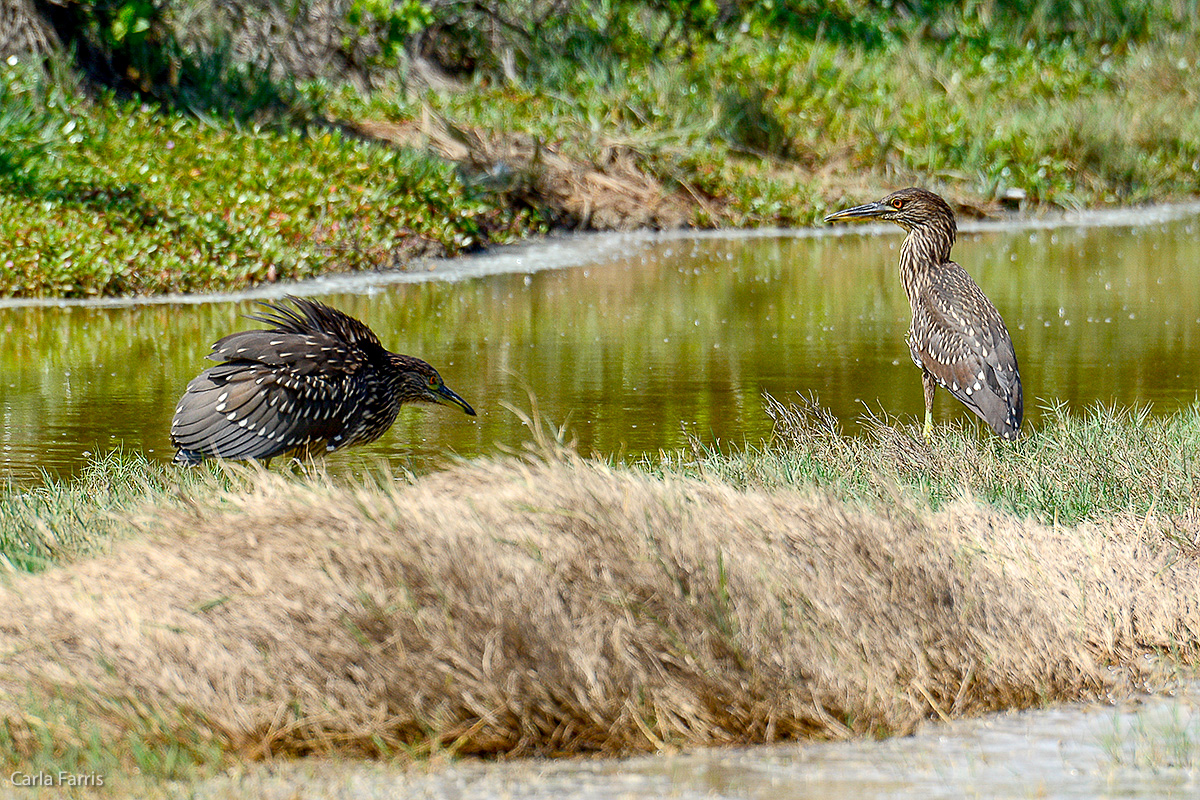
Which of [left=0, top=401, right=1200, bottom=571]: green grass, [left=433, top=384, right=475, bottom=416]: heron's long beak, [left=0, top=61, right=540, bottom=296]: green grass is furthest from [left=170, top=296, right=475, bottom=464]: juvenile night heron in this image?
[left=0, top=61, right=540, bottom=296]: green grass

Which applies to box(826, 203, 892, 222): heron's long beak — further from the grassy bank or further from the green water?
the grassy bank

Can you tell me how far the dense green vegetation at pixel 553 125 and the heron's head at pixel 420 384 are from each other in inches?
258

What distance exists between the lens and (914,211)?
9125mm

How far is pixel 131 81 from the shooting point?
60.2ft

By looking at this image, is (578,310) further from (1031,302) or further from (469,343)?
(1031,302)

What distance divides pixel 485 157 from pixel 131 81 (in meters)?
4.15

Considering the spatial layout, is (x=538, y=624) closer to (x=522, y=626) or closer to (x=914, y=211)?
(x=522, y=626)

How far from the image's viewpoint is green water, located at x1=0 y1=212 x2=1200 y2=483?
9141mm

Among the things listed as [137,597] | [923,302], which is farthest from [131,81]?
[137,597]

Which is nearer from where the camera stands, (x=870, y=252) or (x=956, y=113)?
(x=870, y=252)

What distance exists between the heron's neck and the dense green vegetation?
7.04m

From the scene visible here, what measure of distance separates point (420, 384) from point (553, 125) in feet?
39.4

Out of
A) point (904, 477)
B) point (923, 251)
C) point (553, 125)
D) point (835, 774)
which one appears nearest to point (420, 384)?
point (904, 477)

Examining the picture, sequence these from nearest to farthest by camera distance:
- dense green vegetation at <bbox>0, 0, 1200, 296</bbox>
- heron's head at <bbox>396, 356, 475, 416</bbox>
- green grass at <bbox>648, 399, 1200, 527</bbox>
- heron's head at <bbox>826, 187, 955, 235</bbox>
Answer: green grass at <bbox>648, 399, 1200, 527</bbox> → heron's head at <bbox>396, 356, 475, 416</bbox> → heron's head at <bbox>826, 187, 955, 235</bbox> → dense green vegetation at <bbox>0, 0, 1200, 296</bbox>
